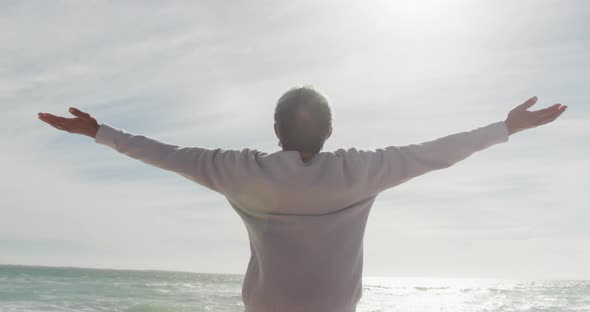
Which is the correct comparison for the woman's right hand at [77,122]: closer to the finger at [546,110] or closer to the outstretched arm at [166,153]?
the outstretched arm at [166,153]

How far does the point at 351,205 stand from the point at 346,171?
109 millimetres

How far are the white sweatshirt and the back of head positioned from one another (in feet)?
0.22

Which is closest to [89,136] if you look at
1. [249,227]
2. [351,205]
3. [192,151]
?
[192,151]

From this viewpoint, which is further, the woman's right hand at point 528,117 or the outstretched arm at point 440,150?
the woman's right hand at point 528,117

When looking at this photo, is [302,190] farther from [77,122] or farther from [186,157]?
[77,122]

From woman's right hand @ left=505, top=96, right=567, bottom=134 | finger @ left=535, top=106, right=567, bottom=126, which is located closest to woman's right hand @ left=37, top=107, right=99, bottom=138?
woman's right hand @ left=505, top=96, right=567, bottom=134

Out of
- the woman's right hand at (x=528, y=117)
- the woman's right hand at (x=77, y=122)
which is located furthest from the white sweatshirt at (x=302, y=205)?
the woman's right hand at (x=528, y=117)

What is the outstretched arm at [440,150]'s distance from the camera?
1.76 metres

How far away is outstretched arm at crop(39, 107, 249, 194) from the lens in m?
1.75

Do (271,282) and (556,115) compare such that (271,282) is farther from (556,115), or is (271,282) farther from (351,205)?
(556,115)

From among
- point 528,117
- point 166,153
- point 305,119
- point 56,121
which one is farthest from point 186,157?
point 528,117

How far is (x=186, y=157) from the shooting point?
179 centimetres

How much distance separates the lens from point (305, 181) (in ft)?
5.52

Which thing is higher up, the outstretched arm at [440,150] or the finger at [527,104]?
the finger at [527,104]
